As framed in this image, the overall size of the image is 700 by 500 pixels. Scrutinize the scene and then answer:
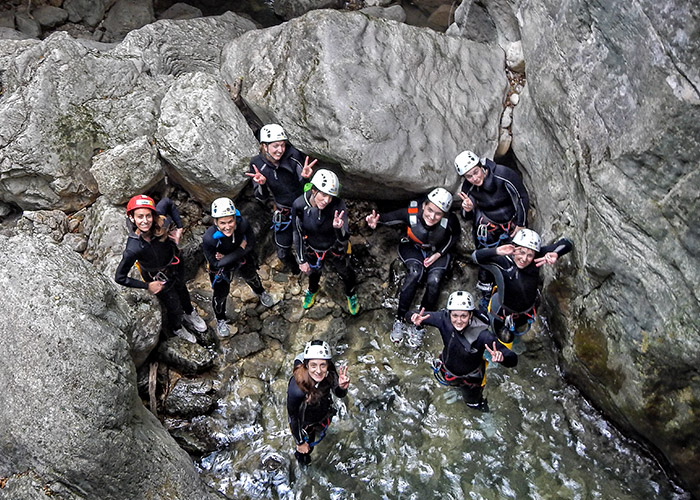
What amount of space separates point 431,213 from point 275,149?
261 centimetres

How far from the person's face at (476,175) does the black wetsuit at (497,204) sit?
0.30 feet

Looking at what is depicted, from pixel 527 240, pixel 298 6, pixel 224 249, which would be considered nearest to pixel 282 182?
pixel 224 249

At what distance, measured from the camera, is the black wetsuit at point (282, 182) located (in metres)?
9.10

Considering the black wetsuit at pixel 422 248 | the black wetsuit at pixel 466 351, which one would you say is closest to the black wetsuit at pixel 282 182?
the black wetsuit at pixel 422 248

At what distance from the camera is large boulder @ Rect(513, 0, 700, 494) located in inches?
244

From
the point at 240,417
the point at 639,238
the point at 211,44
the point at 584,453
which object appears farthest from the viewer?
the point at 211,44

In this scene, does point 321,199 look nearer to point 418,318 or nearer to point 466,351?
point 418,318

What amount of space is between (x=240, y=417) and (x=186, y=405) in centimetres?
82

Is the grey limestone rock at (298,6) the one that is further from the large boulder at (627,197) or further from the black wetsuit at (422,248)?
the black wetsuit at (422,248)

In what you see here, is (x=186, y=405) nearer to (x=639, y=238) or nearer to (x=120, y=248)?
(x=120, y=248)

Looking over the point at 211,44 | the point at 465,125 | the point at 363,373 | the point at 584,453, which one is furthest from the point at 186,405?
the point at 211,44

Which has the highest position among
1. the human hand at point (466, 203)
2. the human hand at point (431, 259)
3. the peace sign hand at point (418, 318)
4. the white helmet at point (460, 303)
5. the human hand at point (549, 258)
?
the human hand at point (549, 258)

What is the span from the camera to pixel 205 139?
9.62 metres

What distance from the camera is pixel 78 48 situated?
10383 mm
